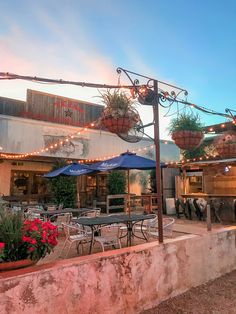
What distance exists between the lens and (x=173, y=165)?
12.6 m

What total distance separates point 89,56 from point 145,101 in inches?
176

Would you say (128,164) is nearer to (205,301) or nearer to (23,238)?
(205,301)

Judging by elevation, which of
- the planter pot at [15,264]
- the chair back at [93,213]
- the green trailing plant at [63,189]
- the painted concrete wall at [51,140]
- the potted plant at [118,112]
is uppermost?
the painted concrete wall at [51,140]

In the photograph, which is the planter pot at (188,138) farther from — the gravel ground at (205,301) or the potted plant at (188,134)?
the gravel ground at (205,301)

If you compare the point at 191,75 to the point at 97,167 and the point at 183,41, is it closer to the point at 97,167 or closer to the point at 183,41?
the point at 183,41

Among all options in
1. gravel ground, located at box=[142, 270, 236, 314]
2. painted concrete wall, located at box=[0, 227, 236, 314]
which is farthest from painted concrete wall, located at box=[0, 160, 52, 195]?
gravel ground, located at box=[142, 270, 236, 314]

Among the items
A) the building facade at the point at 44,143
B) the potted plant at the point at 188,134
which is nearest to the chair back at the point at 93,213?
the potted plant at the point at 188,134

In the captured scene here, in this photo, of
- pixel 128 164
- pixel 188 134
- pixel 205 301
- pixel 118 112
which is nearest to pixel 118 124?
pixel 118 112

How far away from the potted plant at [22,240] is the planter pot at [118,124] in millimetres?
1879

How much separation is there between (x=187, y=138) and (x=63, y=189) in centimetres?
880

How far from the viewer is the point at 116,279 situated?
3.12 meters

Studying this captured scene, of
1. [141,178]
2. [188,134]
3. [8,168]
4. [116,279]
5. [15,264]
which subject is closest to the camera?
[15,264]

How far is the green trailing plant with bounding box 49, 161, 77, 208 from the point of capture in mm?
12688

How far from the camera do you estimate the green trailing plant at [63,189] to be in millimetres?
12688
